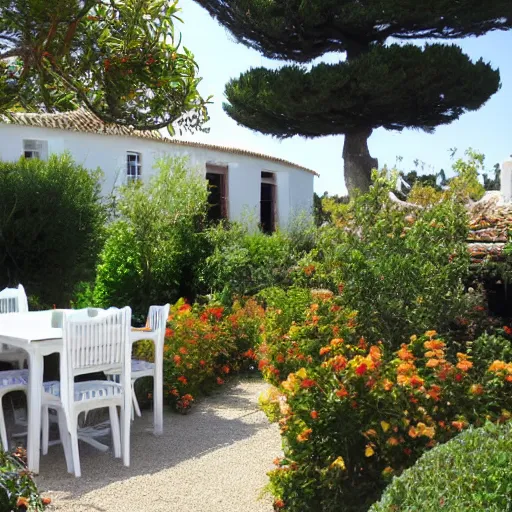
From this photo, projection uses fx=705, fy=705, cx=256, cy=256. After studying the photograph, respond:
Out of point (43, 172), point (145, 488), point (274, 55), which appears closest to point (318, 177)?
point (274, 55)

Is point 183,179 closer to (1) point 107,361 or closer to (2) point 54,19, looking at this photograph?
(2) point 54,19

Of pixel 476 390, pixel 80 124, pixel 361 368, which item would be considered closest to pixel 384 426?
pixel 361 368

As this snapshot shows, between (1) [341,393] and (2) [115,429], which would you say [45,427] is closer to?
(2) [115,429]

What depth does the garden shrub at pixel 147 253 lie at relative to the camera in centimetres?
1353

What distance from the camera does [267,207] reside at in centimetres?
2673

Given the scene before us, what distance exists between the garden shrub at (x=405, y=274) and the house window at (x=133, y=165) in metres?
14.7

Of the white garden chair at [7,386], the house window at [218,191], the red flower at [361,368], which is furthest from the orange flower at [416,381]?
the house window at [218,191]

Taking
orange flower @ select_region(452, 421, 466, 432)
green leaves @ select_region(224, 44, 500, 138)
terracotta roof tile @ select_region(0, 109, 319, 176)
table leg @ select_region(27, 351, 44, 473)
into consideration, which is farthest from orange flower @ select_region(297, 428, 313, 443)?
green leaves @ select_region(224, 44, 500, 138)

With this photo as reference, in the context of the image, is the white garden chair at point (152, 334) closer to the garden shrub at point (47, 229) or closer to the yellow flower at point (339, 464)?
the yellow flower at point (339, 464)

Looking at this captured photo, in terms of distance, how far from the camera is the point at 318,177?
97.2 feet

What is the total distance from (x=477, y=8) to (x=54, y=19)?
1394 centimetres

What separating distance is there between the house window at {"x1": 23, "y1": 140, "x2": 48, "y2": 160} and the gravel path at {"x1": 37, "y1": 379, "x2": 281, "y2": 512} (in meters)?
12.8

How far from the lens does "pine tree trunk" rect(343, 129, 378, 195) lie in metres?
18.7

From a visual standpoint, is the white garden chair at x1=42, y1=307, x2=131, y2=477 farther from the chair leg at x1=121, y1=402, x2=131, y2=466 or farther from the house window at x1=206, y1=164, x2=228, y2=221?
the house window at x1=206, y1=164, x2=228, y2=221
